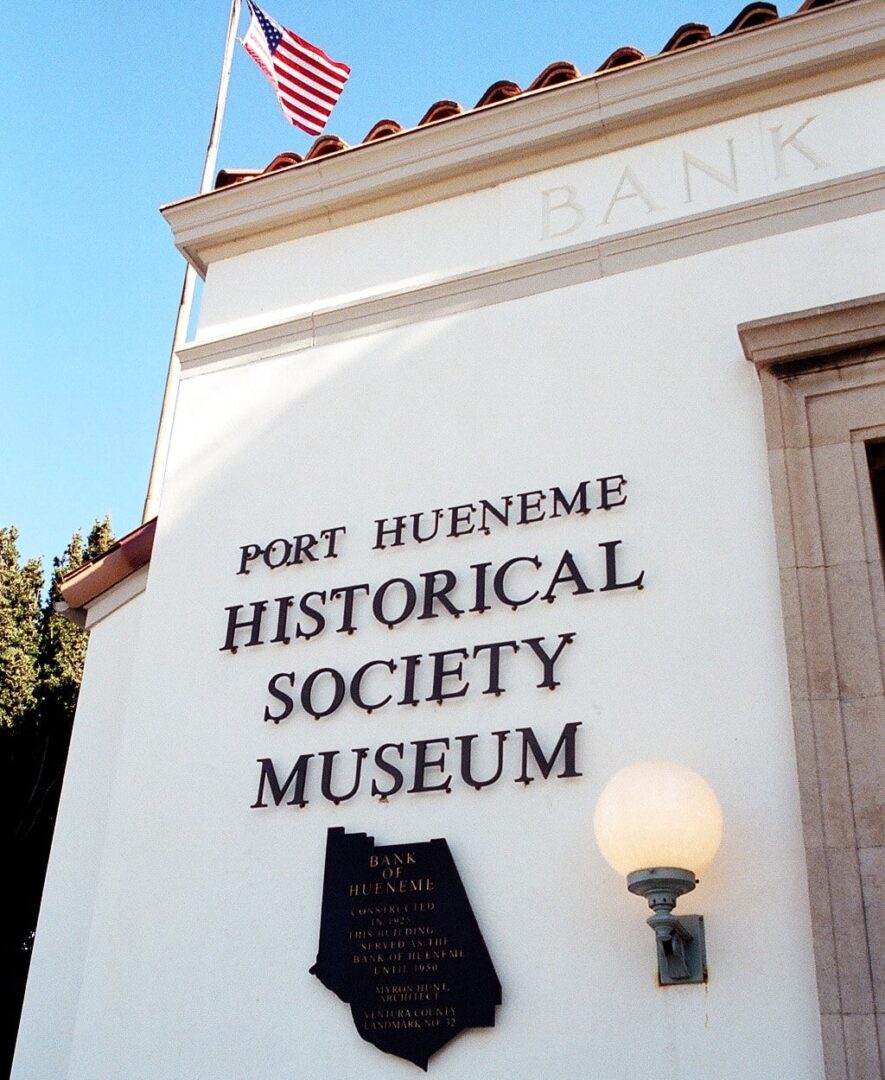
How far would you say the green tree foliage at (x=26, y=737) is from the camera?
1325 cm

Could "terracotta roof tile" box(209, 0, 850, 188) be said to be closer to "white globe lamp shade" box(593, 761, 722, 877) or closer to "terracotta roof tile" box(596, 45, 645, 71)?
"terracotta roof tile" box(596, 45, 645, 71)

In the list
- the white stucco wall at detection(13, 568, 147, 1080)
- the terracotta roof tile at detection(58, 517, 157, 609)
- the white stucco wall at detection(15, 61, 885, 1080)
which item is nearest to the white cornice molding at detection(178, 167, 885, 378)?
the white stucco wall at detection(15, 61, 885, 1080)

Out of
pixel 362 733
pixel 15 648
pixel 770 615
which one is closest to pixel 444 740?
pixel 362 733

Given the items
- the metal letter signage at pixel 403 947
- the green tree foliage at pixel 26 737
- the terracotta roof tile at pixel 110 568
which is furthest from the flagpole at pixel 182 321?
the metal letter signage at pixel 403 947

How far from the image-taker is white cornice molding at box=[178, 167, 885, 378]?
22.9 ft

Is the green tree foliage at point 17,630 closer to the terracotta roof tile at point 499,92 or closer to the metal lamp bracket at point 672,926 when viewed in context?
the terracotta roof tile at point 499,92

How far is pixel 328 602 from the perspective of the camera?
23.0 ft

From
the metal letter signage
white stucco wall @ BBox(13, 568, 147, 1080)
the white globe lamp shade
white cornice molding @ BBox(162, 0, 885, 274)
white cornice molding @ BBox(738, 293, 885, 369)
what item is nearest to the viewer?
the white globe lamp shade

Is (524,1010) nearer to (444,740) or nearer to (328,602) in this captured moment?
(444,740)

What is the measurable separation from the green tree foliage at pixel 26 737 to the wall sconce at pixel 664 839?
8.46 m

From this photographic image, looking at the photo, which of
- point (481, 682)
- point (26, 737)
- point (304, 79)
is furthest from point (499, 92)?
point (26, 737)

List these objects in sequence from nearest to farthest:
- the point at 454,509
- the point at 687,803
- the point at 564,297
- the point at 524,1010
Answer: the point at 687,803 < the point at 524,1010 < the point at 454,509 < the point at 564,297

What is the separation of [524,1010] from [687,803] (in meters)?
1.16

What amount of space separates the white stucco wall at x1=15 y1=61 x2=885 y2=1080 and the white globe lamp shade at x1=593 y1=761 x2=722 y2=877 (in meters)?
0.36
